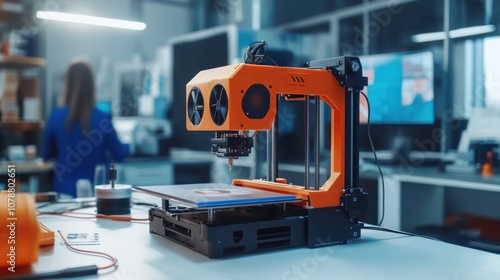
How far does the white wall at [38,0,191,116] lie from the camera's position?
4516mm

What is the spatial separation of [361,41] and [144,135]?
184 centimetres

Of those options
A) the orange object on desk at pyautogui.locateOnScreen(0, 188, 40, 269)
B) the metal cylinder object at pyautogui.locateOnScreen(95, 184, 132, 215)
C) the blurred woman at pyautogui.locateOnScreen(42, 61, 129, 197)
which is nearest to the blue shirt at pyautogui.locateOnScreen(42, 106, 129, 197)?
the blurred woman at pyautogui.locateOnScreen(42, 61, 129, 197)

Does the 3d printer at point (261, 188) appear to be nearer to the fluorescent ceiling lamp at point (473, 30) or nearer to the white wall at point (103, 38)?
the fluorescent ceiling lamp at point (473, 30)

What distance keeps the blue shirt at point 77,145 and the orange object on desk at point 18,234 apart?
1.93 metres

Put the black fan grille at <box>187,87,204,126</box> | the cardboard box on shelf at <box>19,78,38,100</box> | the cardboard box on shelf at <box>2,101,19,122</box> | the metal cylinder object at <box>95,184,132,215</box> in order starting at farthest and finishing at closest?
Result: the cardboard box on shelf at <box>19,78,38,100</box>, the cardboard box on shelf at <box>2,101,19,122</box>, the metal cylinder object at <box>95,184,132,215</box>, the black fan grille at <box>187,87,204,126</box>

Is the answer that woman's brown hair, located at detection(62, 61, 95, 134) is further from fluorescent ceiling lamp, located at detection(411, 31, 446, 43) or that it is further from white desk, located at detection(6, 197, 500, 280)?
fluorescent ceiling lamp, located at detection(411, 31, 446, 43)

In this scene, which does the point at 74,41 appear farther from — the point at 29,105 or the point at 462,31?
the point at 462,31

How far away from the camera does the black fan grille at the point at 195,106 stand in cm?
112

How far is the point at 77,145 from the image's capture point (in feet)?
9.09

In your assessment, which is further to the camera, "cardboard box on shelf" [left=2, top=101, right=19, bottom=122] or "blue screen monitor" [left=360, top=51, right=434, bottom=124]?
"cardboard box on shelf" [left=2, top=101, right=19, bottom=122]

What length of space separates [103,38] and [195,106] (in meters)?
3.99

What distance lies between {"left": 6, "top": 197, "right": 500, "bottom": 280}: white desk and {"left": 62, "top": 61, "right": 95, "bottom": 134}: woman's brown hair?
173 cm

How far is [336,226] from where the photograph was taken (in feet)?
3.72

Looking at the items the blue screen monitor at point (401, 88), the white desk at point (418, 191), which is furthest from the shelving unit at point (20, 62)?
the white desk at point (418, 191)
